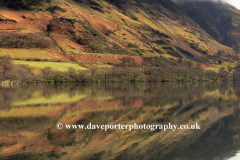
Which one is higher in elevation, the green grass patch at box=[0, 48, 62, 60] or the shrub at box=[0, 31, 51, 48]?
the shrub at box=[0, 31, 51, 48]

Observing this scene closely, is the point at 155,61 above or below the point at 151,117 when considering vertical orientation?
above

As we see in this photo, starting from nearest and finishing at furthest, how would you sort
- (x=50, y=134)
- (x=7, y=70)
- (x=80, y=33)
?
(x=50, y=134)
(x=7, y=70)
(x=80, y=33)

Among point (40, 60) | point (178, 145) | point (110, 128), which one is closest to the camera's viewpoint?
point (178, 145)

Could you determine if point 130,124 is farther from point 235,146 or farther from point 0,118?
point 0,118

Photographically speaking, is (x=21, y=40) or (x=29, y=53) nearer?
(x=29, y=53)

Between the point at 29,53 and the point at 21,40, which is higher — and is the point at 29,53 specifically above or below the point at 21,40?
below

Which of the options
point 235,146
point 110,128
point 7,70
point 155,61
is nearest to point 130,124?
point 110,128

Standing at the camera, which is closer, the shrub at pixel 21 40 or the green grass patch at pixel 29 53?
the green grass patch at pixel 29 53

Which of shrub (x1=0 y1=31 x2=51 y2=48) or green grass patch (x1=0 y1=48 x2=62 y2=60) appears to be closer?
green grass patch (x1=0 y1=48 x2=62 y2=60)

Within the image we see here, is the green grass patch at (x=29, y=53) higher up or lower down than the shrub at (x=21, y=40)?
lower down

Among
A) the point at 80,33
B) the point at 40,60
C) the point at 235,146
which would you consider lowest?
the point at 235,146

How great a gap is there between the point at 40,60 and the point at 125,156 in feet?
408

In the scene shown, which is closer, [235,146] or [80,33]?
[235,146]

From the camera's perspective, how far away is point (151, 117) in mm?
→ 21547
